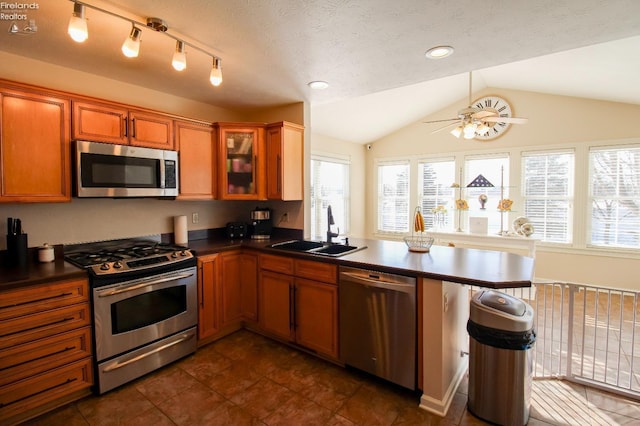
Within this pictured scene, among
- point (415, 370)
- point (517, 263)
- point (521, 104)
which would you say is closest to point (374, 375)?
point (415, 370)

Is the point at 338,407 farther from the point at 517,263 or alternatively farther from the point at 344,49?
the point at 344,49

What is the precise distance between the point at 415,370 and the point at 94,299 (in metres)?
2.26

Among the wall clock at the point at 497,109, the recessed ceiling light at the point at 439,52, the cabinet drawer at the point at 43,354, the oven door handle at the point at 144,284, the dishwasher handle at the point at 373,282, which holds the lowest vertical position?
the cabinet drawer at the point at 43,354

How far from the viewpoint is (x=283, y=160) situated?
10.6 feet

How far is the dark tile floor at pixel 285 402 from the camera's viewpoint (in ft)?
6.29

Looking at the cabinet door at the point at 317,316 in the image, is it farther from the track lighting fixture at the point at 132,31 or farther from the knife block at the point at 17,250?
the knife block at the point at 17,250

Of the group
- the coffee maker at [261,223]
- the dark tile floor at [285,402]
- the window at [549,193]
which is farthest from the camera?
the window at [549,193]

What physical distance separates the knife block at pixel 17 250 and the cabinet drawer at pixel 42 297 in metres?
0.44

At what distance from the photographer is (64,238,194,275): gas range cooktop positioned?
86.4 inches

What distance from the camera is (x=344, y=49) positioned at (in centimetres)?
219

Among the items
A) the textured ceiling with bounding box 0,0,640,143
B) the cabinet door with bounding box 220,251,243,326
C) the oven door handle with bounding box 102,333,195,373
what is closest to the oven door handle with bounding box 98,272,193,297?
the cabinet door with bounding box 220,251,243,326

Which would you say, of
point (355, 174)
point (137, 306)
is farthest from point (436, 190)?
point (137, 306)

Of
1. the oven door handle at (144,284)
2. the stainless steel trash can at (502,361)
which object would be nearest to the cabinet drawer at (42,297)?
the oven door handle at (144,284)

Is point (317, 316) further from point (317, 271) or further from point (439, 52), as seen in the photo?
point (439, 52)
